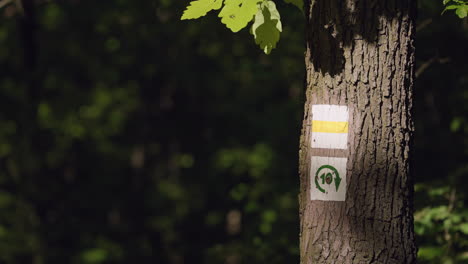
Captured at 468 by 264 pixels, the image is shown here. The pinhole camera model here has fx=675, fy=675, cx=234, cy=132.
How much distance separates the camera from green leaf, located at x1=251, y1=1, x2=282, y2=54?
9.04 ft

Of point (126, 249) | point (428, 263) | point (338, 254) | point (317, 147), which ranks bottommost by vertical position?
point (126, 249)

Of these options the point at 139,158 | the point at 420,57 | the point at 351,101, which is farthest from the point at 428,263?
the point at 139,158

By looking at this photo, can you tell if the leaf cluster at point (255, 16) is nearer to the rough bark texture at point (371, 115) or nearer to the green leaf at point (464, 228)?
the rough bark texture at point (371, 115)

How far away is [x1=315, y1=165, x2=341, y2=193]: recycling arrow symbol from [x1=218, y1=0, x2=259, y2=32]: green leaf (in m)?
0.80

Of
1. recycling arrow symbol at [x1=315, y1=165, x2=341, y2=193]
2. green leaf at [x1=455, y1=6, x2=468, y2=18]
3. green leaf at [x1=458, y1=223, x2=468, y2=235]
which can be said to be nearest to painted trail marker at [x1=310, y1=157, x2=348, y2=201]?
recycling arrow symbol at [x1=315, y1=165, x2=341, y2=193]

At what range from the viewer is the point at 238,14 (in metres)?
2.73

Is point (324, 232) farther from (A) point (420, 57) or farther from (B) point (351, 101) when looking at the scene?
(A) point (420, 57)

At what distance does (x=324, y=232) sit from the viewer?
3107mm

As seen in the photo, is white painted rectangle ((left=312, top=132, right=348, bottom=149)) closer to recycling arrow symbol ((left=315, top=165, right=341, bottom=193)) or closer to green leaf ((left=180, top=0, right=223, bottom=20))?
recycling arrow symbol ((left=315, top=165, right=341, bottom=193))

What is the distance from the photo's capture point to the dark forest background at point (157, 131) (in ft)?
25.6

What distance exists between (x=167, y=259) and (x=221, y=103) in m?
3.40

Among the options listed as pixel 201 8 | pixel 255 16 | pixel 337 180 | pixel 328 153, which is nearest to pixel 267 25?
pixel 255 16

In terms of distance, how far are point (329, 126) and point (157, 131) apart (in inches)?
481

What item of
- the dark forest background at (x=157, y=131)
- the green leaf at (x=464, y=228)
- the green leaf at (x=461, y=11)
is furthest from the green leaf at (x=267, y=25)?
the dark forest background at (x=157, y=131)
